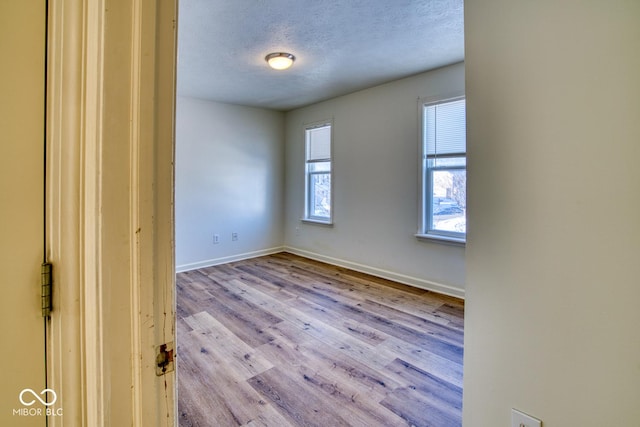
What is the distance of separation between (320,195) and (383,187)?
1367mm

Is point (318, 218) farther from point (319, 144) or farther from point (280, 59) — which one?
point (280, 59)

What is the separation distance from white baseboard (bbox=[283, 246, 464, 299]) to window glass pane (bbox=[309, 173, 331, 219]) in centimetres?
69

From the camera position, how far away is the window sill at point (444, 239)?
3.08 meters

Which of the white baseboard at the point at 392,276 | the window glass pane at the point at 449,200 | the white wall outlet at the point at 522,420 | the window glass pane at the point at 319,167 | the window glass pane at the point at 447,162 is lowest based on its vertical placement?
the white baseboard at the point at 392,276

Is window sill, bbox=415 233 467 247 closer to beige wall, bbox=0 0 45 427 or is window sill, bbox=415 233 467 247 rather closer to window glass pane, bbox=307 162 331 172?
window glass pane, bbox=307 162 331 172

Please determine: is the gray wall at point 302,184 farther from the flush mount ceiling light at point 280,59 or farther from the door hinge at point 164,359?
the door hinge at point 164,359

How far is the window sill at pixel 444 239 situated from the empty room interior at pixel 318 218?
0.02 m

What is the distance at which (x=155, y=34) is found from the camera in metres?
0.53

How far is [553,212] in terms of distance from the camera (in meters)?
0.95

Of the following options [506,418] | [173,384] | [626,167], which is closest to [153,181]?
[173,384]

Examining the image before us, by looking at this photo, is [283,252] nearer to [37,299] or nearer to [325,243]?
[325,243]

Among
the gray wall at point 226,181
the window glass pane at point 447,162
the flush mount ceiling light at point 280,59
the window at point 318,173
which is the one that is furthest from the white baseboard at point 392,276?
the flush mount ceiling light at point 280,59

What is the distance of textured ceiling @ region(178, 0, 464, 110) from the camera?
82.6 inches

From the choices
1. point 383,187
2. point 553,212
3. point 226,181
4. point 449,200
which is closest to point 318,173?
point 383,187
